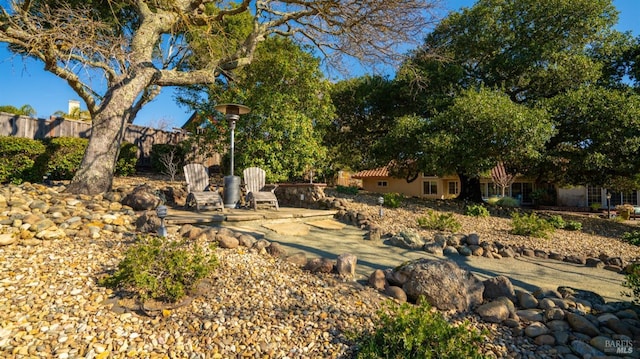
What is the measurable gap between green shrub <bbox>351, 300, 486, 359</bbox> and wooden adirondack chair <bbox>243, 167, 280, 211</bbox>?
502 cm

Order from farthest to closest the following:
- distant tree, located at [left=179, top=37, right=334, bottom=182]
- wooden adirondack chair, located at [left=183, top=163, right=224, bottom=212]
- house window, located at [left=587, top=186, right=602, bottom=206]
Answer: house window, located at [left=587, top=186, right=602, bottom=206], distant tree, located at [left=179, top=37, right=334, bottom=182], wooden adirondack chair, located at [left=183, top=163, right=224, bottom=212]

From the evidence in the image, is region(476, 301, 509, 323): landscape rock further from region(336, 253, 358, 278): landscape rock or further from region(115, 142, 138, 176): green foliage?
region(115, 142, 138, 176): green foliage

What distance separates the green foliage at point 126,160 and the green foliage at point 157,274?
808 centimetres

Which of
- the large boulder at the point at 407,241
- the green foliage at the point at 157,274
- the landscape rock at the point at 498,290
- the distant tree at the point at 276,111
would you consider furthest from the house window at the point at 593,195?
the green foliage at the point at 157,274

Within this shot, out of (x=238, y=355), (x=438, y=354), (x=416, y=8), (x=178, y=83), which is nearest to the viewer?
(x=438, y=354)

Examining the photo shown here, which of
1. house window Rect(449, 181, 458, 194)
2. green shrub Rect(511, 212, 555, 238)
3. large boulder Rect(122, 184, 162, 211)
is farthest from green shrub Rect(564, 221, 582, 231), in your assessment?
house window Rect(449, 181, 458, 194)

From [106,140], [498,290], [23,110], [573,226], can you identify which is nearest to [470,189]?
[573,226]

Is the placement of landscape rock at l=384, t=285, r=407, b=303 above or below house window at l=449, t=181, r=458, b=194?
below

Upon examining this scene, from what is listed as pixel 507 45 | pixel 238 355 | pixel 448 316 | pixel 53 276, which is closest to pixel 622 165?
pixel 507 45

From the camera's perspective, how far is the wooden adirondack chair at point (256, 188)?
6805 millimetres

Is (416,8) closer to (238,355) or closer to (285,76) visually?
(285,76)

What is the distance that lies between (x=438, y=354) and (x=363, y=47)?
6676mm

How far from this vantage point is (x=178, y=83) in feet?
23.3

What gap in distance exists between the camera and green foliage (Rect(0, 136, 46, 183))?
7145 millimetres
